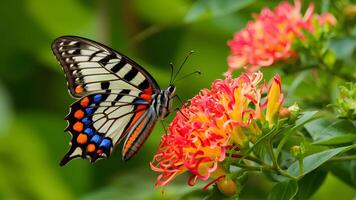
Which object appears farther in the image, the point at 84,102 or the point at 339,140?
the point at 84,102

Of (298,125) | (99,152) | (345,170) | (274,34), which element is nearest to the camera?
(298,125)

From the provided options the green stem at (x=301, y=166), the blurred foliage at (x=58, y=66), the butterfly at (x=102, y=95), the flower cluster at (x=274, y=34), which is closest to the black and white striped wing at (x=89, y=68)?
the butterfly at (x=102, y=95)

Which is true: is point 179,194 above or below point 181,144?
below

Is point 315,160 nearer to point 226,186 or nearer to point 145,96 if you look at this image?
point 226,186

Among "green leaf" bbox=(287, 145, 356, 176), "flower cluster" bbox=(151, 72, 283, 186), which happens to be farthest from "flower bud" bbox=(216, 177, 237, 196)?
"green leaf" bbox=(287, 145, 356, 176)

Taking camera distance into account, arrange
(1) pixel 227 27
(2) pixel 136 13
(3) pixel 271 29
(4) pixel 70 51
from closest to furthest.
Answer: (4) pixel 70 51, (3) pixel 271 29, (1) pixel 227 27, (2) pixel 136 13

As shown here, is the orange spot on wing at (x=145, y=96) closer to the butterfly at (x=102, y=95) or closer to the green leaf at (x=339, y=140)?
the butterfly at (x=102, y=95)

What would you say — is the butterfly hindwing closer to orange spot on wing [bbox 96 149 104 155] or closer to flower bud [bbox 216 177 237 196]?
orange spot on wing [bbox 96 149 104 155]

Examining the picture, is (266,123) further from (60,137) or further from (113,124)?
(60,137)

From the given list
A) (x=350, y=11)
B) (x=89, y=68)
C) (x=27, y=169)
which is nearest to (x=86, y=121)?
(x=89, y=68)

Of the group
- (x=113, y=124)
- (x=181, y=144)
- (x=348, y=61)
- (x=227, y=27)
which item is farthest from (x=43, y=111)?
(x=181, y=144)
